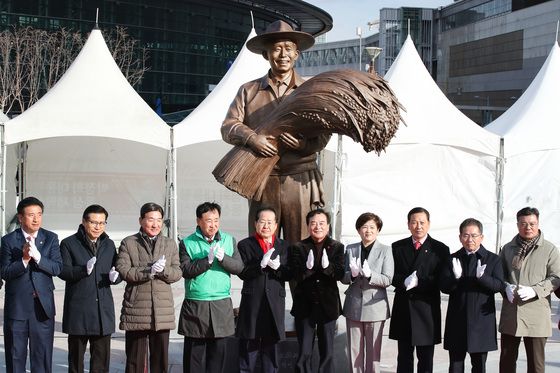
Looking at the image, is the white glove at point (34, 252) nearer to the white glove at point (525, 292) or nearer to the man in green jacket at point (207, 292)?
the man in green jacket at point (207, 292)

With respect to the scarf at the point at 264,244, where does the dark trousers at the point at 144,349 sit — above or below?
below

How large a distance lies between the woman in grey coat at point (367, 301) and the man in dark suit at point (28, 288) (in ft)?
6.33

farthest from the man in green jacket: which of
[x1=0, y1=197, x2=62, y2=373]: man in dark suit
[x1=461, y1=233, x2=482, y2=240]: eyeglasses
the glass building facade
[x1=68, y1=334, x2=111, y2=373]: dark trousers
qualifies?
the glass building facade

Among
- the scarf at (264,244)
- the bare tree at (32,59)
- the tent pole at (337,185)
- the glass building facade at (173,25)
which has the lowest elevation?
the scarf at (264,244)

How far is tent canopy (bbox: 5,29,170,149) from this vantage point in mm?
11133

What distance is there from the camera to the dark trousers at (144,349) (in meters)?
5.30

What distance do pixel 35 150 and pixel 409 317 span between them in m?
10.3

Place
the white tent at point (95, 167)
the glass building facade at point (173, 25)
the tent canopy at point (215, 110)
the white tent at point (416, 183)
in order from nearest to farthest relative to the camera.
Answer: the tent canopy at point (215, 110)
the white tent at point (95, 167)
the white tent at point (416, 183)
the glass building facade at point (173, 25)

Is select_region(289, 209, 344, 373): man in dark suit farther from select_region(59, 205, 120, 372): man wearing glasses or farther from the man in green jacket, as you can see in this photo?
select_region(59, 205, 120, 372): man wearing glasses

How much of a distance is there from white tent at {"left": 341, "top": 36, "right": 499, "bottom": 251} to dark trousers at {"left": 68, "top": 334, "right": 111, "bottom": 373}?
758 cm

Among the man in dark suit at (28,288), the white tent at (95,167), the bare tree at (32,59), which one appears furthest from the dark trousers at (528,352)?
the bare tree at (32,59)

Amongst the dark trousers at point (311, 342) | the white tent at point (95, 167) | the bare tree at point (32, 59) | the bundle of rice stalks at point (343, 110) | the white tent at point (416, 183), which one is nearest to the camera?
the bundle of rice stalks at point (343, 110)

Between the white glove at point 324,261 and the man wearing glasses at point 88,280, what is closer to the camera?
the white glove at point 324,261

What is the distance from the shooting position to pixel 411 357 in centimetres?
539
